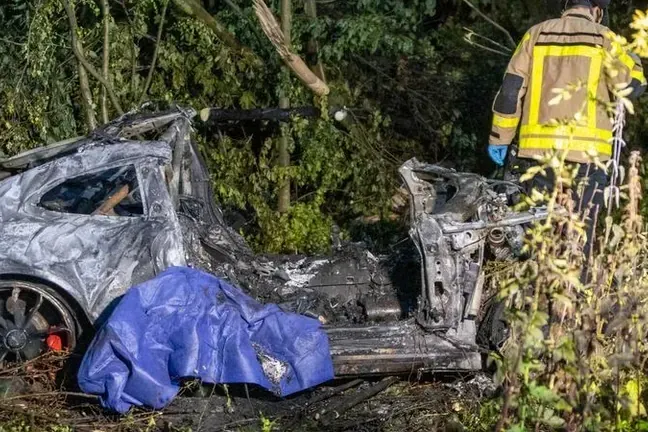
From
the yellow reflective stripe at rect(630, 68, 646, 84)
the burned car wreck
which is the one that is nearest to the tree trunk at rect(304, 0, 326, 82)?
the burned car wreck

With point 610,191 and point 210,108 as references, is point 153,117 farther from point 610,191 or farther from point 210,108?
point 610,191

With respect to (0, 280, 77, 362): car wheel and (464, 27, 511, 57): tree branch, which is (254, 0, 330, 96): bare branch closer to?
(464, 27, 511, 57): tree branch

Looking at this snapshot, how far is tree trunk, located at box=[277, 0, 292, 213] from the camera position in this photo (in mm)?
9812

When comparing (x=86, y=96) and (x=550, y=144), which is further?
(x=86, y=96)

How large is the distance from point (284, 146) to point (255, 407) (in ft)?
A: 13.3

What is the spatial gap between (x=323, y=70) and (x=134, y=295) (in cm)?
474

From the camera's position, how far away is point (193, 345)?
619 cm

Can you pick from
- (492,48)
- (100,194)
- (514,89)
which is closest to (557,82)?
(514,89)

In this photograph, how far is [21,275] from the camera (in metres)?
6.60

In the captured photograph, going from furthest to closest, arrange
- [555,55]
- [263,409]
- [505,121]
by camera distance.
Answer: [505,121] < [555,55] < [263,409]

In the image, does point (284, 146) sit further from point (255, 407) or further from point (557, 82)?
point (255, 407)

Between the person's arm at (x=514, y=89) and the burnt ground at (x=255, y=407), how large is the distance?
63.0 inches

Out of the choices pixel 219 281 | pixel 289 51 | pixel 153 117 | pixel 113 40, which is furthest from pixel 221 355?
pixel 113 40

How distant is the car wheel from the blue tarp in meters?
0.55
